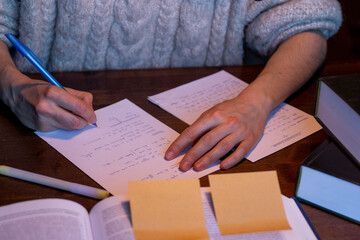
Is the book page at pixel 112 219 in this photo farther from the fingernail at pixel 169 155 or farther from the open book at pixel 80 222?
the fingernail at pixel 169 155

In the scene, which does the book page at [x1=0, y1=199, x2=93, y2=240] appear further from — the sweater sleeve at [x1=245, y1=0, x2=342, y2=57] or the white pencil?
the sweater sleeve at [x1=245, y1=0, x2=342, y2=57]

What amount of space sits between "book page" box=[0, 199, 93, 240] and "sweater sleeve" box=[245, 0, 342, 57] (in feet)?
2.34

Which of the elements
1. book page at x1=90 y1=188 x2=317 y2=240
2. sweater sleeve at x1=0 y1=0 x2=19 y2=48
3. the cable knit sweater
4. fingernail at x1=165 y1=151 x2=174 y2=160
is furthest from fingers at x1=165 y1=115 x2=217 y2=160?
sweater sleeve at x1=0 y1=0 x2=19 y2=48

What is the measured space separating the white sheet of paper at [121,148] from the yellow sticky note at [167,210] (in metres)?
0.08

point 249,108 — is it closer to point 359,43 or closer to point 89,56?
point 89,56

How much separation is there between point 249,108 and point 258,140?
76 mm

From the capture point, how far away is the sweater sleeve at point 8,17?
34.5 inches

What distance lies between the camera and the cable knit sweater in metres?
0.92

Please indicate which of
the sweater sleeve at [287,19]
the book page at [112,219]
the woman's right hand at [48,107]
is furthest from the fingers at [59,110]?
the sweater sleeve at [287,19]

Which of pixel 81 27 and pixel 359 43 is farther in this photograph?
pixel 359 43

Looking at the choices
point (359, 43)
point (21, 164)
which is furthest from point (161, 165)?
point (359, 43)

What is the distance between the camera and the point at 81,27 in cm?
94

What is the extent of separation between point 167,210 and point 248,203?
0.39 ft

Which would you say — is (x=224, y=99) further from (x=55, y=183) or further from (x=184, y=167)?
(x=55, y=183)
